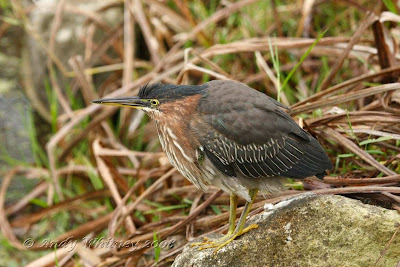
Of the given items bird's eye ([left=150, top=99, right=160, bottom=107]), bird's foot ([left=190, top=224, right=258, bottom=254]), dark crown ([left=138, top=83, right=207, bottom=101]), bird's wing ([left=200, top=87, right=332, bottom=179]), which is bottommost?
bird's foot ([left=190, top=224, right=258, bottom=254])

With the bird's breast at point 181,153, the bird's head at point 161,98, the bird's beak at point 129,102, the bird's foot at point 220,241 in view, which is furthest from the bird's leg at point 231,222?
the bird's beak at point 129,102

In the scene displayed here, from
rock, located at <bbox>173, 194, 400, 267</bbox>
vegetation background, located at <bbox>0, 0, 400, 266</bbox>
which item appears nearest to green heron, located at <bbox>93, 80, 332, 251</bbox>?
→ rock, located at <bbox>173, 194, 400, 267</bbox>

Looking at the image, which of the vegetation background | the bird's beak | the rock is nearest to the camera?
the rock

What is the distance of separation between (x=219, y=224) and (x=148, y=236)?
562mm

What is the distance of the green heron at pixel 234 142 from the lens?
2.97m

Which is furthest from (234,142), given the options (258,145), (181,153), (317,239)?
(317,239)

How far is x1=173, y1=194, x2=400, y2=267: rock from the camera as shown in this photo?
2648 mm

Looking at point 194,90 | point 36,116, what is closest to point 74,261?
point 194,90

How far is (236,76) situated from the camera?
5.18 metres

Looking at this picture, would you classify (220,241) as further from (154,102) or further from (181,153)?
(154,102)

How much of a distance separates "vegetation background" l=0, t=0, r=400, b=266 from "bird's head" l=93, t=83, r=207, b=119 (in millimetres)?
812

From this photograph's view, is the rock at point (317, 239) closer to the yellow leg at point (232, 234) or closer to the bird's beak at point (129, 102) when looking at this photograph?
the yellow leg at point (232, 234)

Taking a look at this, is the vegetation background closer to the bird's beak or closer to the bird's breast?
the bird's breast

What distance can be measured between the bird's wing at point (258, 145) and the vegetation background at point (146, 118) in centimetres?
29
